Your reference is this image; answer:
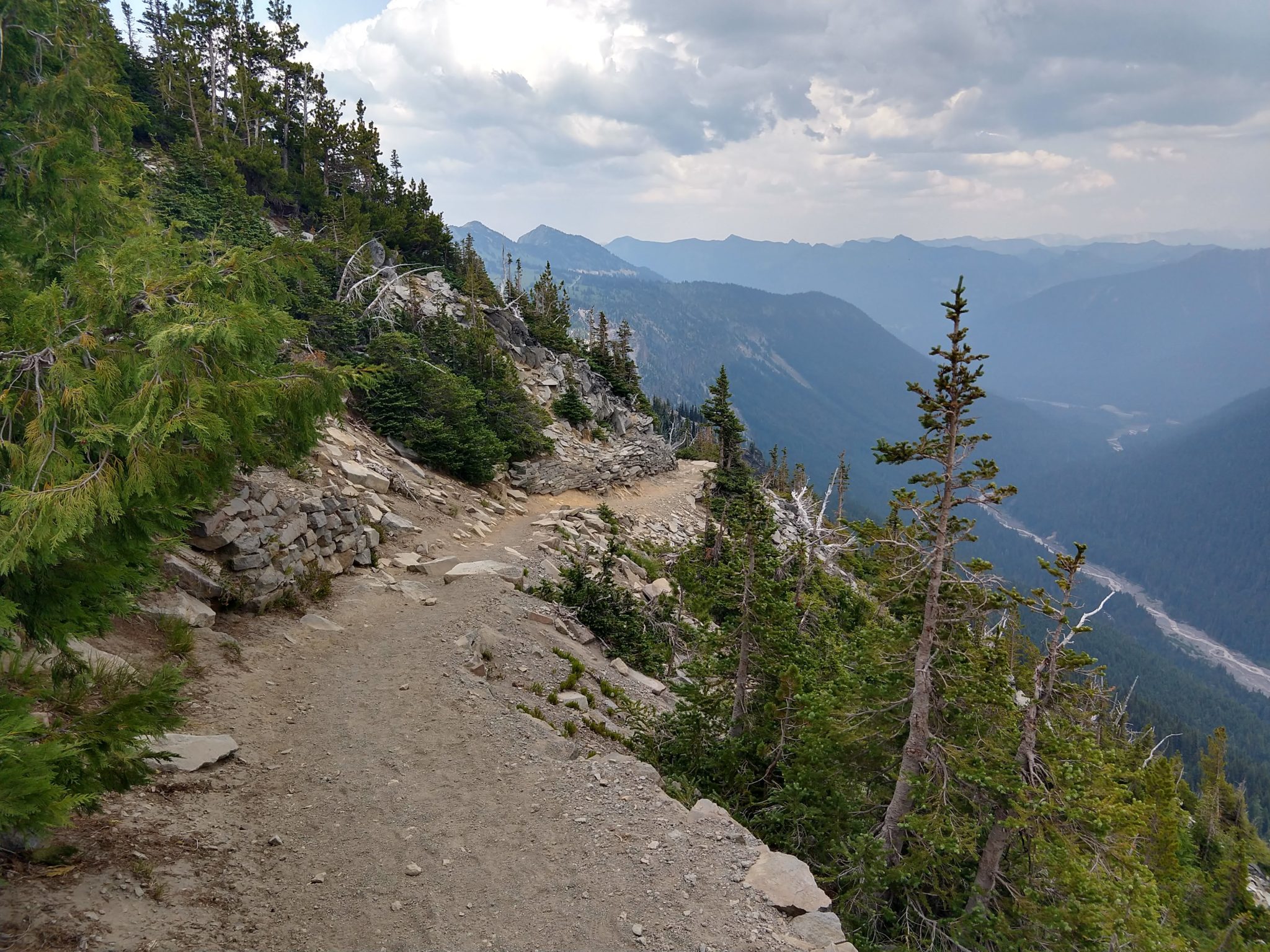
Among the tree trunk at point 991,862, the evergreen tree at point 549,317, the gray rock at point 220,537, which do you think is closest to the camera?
the tree trunk at point 991,862

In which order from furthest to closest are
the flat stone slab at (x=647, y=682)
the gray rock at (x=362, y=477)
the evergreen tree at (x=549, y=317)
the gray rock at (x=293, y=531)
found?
1. the evergreen tree at (x=549, y=317)
2. the gray rock at (x=362, y=477)
3. the flat stone slab at (x=647, y=682)
4. the gray rock at (x=293, y=531)

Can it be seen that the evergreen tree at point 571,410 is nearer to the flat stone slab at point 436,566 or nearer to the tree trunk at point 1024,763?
the flat stone slab at point 436,566

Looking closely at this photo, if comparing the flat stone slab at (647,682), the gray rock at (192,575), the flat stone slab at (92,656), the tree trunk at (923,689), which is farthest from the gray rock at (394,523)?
the tree trunk at (923,689)

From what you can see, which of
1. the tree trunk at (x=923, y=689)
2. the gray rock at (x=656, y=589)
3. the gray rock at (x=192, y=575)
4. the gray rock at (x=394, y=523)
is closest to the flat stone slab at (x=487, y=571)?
the gray rock at (x=394, y=523)

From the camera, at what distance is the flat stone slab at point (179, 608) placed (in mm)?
9812

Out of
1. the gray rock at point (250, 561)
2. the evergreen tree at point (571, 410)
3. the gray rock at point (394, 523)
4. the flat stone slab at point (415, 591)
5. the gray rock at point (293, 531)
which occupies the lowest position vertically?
the flat stone slab at point (415, 591)

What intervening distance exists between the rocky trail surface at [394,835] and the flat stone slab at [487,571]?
4.16 metres

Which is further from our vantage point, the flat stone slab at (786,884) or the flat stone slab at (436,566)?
the flat stone slab at (436,566)

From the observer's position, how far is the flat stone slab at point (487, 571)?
16188 mm

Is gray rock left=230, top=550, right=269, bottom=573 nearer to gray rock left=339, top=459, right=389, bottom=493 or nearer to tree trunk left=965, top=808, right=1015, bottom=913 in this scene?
gray rock left=339, top=459, right=389, bottom=493

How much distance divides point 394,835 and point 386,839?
4.0 inches

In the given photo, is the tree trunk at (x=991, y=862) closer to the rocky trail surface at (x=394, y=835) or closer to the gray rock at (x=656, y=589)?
the rocky trail surface at (x=394, y=835)

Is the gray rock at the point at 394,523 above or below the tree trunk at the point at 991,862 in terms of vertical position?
above

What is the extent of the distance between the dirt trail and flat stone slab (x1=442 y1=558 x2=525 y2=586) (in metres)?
4.88
